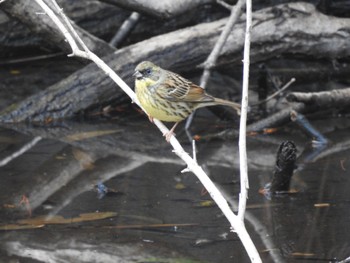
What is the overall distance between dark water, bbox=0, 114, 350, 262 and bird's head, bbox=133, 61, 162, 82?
3.57 feet

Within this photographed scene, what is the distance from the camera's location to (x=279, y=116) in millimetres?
9023

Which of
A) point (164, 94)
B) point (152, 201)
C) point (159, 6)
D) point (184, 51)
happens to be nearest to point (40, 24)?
point (159, 6)

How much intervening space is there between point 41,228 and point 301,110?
12.4ft

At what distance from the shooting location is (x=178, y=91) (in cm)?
695

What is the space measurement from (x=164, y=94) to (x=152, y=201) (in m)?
0.97

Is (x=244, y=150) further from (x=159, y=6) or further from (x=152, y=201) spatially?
(x=159, y=6)

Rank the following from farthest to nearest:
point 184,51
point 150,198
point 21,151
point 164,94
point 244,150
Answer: point 184,51, point 21,151, point 150,198, point 164,94, point 244,150

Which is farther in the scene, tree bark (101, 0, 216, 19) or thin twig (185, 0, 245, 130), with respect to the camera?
tree bark (101, 0, 216, 19)

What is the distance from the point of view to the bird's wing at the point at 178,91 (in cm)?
677

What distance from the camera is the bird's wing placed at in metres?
6.77

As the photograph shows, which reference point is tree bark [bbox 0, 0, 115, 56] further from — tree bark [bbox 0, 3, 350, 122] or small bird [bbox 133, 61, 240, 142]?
small bird [bbox 133, 61, 240, 142]

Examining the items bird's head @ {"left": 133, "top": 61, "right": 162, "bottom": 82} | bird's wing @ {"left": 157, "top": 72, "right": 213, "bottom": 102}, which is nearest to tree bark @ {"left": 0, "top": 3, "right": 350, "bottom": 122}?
bird's wing @ {"left": 157, "top": 72, "right": 213, "bottom": 102}

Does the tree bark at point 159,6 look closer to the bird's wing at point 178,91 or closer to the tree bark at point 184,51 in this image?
the tree bark at point 184,51

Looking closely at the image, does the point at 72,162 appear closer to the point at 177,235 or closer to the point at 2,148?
the point at 2,148
